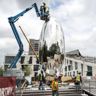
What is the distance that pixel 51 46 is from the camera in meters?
31.0

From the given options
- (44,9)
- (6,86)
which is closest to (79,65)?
(44,9)

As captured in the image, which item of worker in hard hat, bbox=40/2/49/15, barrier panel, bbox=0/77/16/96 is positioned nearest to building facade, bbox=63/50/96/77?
worker in hard hat, bbox=40/2/49/15

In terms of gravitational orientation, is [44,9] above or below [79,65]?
above

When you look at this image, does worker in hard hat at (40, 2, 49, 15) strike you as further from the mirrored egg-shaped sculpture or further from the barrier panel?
the barrier panel

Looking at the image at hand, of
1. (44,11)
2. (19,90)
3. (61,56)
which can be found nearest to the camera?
(19,90)

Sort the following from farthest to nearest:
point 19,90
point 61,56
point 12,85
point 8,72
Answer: point 8,72
point 61,56
point 19,90
point 12,85

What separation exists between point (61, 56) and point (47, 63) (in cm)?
142

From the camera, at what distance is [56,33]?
32312 millimetres

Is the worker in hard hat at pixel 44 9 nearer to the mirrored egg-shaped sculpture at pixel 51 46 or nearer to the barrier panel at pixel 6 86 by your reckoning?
the mirrored egg-shaped sculpture at pixel 51 46

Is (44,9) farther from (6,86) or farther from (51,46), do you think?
(6,86)

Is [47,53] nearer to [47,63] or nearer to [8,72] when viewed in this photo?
[47,63]

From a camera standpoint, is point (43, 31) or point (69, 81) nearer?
point (43, 31)

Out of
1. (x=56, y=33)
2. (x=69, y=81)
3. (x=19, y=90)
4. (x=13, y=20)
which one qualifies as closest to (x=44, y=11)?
(x=56, y=33)

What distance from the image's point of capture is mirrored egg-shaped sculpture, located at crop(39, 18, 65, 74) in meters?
30.9
